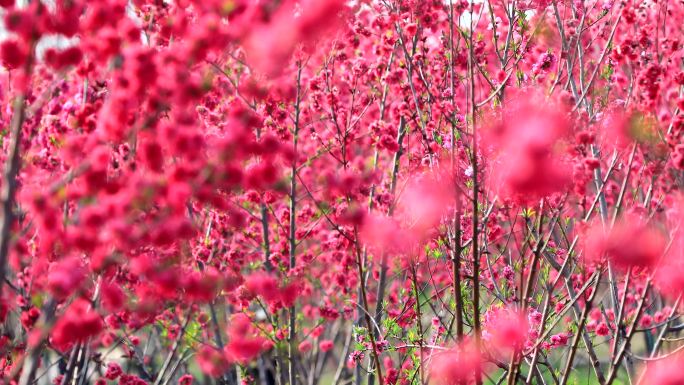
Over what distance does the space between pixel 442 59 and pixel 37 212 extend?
4.05 meters

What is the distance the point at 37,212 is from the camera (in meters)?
2.83

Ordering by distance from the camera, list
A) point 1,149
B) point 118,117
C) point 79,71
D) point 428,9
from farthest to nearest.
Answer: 1. point 1,149
2. point 428,9
3. point 79,71
4. point 118,117

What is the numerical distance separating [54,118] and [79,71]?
4.43 ft

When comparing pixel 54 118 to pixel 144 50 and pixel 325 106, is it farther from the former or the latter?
pixel 325 106

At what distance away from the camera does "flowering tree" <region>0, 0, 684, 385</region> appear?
2.88 meters

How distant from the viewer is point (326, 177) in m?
5.15

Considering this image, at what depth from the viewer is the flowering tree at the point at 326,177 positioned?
114 inches

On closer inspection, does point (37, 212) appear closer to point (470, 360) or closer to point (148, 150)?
point (148, 150)

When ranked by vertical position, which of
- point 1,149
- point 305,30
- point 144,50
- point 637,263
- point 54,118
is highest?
point 1,149

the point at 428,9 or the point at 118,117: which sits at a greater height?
the point at 428,9

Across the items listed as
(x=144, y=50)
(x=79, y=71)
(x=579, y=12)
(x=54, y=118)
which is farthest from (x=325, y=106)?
(x=144, y=50)

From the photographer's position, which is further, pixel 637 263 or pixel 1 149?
pixel 1 149

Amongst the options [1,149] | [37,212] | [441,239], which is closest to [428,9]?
[441,239]

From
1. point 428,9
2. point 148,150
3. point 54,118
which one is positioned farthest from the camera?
point 428,9
